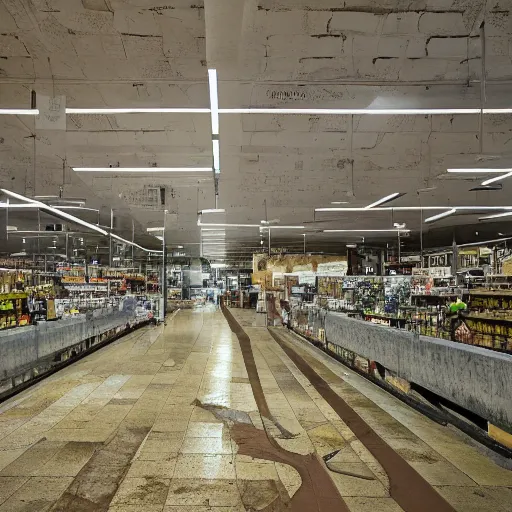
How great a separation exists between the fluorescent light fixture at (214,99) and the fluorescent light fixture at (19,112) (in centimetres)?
201

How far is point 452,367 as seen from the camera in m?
4.83

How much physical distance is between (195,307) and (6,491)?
2620 cm

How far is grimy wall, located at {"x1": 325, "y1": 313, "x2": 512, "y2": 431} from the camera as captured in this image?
402cm

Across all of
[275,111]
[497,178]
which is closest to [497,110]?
[275,111]

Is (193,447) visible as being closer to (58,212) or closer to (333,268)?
(58,212)

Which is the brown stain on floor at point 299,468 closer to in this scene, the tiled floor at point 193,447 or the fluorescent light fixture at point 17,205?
the tiled floor at point 193,447

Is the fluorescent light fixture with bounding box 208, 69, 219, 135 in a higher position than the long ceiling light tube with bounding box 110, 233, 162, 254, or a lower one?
higher

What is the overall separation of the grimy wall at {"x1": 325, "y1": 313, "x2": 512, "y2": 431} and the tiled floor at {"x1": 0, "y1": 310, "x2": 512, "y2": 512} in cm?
37

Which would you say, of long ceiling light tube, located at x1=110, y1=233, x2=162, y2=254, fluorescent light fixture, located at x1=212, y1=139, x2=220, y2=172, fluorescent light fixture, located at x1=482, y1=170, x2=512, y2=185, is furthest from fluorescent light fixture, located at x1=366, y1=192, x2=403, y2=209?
long ceiling light tube, located at x1=110, y1=233, x2=162, y2=254

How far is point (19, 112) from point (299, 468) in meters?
4.90

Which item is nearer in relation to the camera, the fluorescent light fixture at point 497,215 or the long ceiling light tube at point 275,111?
the long ceiling light tube at point 275,111

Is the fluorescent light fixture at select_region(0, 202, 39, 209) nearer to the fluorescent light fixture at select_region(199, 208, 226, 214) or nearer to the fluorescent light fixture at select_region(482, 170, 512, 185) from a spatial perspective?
the fluorescent light fixture at select_region(199, 208, 226, 214)

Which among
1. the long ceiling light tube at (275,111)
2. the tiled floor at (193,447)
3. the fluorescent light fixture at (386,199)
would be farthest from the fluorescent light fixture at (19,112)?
the fluorescent light fixture at (386,199)

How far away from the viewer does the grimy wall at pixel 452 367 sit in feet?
13.2
